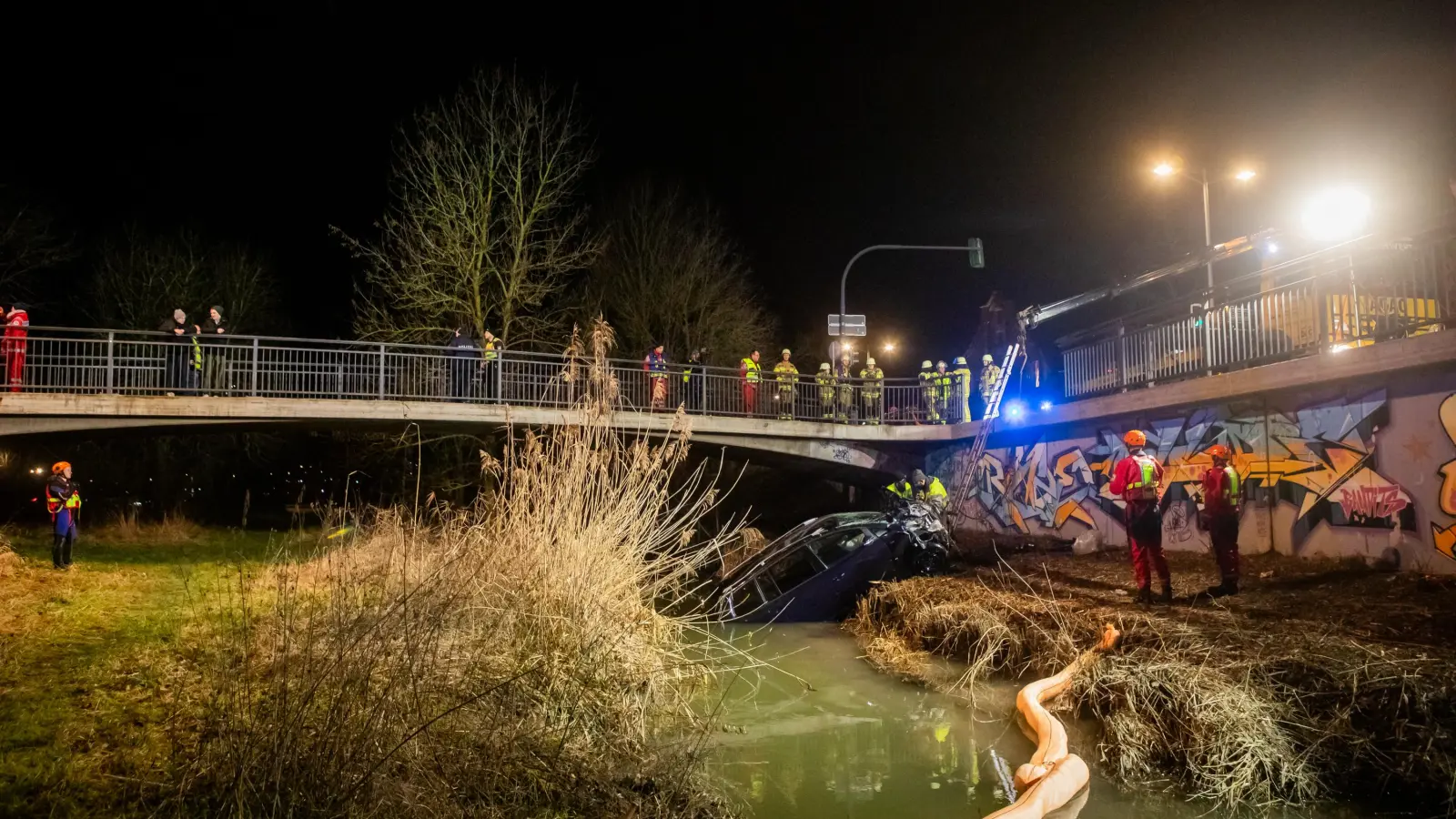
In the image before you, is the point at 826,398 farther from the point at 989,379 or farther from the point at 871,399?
the point at 989,379

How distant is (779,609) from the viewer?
465 inches

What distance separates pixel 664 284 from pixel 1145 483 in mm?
20677

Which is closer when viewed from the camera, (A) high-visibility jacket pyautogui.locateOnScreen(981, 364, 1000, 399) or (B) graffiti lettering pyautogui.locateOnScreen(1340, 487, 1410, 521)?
(B) graffiti lettering pyautogui.locateOnScreen(1340, 487, 1410, 521)

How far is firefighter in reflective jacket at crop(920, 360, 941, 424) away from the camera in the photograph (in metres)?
20.7

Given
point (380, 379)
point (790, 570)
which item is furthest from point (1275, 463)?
point (380, 379)

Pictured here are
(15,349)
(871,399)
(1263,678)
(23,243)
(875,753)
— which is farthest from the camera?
(23,243)

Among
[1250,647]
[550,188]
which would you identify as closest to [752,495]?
[550,188]

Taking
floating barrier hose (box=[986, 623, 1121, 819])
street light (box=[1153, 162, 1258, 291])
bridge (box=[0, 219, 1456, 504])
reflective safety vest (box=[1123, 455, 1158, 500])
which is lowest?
floating barrier hose (box=[986, 623, 1121, 819])

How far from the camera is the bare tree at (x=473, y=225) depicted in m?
21.6

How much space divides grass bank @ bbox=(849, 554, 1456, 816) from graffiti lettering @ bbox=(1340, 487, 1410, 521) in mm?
661

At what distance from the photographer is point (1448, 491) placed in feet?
28.1

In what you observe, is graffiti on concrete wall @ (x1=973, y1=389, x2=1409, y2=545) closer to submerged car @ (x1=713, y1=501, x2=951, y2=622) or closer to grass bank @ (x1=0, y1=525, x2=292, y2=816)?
submerged car @ (x1=713, y1=501, x2=951, y2=622)

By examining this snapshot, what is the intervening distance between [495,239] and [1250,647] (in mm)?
19547

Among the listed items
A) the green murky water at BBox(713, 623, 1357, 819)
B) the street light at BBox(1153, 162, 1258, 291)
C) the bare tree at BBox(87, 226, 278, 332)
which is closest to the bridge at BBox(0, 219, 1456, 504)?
the street light at BBox(1153, 162, 1258, 291)
